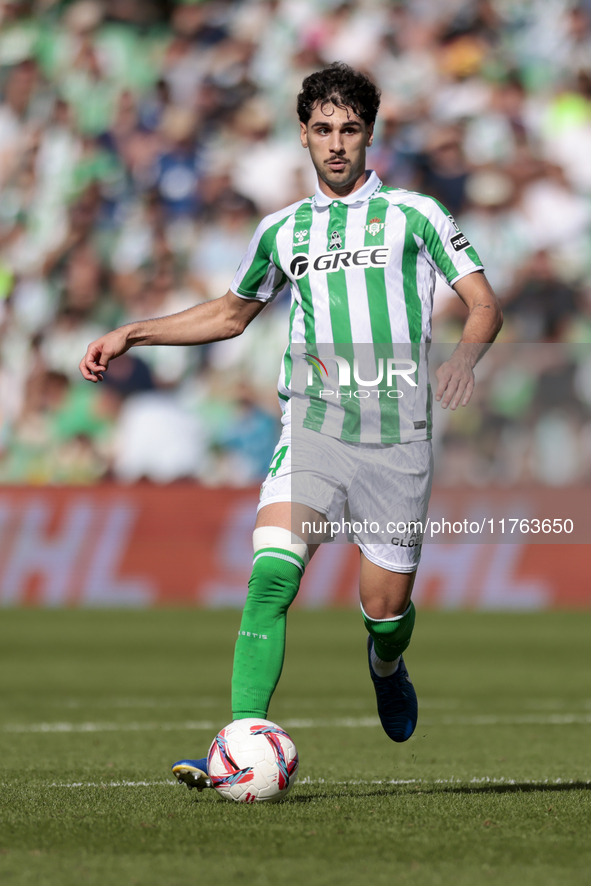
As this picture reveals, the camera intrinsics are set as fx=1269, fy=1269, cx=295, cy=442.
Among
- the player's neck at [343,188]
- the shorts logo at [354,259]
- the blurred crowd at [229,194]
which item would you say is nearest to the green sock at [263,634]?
the shorts logo at [354,259]

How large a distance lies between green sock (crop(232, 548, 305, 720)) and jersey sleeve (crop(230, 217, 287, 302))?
37.3 inches

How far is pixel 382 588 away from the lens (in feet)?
13.3

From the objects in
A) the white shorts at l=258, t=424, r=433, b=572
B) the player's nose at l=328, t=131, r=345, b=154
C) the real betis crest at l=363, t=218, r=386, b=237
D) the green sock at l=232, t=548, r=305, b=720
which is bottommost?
the green sock at l=232, t=548, r=305, b=720

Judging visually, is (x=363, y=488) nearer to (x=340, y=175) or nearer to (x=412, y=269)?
(x=412, y=269)

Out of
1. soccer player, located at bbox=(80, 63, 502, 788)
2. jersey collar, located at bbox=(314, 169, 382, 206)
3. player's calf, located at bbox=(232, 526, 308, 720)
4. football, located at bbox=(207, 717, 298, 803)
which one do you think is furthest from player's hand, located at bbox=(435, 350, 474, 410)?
football, located at bbox=(207, 717, 298, 803)

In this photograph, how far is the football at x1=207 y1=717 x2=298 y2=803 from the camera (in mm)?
3477

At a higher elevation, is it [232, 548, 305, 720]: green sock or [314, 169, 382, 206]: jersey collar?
[314, 169, 382, 206]: jersey collar

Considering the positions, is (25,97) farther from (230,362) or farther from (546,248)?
(546,248)

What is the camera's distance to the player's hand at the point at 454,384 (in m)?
3.38

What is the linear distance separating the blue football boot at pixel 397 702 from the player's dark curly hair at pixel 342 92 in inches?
71.5

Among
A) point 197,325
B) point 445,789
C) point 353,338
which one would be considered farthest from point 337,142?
point 445,789

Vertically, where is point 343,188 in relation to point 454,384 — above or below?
above

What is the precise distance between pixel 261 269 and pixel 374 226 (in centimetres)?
43

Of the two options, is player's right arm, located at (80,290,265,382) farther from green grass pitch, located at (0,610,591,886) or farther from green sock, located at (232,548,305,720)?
green grass pitch, located at (0,610,591,886)
